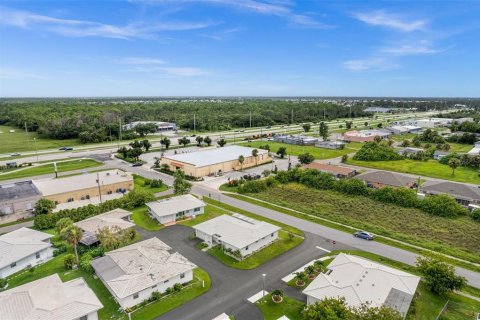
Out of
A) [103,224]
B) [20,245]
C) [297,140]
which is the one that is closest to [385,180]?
[103,224]

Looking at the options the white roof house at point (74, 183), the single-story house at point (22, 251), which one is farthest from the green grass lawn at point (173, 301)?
the white roof house at point (74, 183)

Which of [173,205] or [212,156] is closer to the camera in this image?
[173,205]

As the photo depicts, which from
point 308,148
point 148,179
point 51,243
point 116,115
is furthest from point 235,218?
point 116,115

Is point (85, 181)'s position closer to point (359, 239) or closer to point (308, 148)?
point (359, 239)

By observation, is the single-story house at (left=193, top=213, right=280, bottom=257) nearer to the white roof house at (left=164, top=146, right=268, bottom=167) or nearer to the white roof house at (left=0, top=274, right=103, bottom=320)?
the white roof house at (left=0, top=274, right=103, bottom=320)

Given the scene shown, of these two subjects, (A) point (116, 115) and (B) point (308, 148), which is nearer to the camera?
(B) point (308, 148)

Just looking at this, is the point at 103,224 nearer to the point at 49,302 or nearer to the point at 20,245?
the point at 20,245

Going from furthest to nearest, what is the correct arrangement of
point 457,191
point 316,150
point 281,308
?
point 316,150, point 457,191, point 281,308

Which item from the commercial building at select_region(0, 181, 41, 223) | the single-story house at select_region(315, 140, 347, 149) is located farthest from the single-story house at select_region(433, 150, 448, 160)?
the commercial building at select_region(0, 181, 41, 223)
